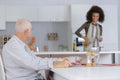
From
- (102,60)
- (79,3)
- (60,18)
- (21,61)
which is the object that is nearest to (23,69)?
(21,61)

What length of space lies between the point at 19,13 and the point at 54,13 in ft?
2.61

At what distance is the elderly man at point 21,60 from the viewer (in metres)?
2.67

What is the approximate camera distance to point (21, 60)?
8.75 feet

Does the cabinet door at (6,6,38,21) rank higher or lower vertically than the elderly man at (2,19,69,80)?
higher

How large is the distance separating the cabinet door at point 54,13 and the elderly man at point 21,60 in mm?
4253

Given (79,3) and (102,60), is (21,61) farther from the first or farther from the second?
(79,3)

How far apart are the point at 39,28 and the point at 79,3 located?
1.14 meters

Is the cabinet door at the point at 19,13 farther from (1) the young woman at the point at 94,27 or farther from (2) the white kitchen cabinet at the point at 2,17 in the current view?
(1) the young woman at the point at 94,27

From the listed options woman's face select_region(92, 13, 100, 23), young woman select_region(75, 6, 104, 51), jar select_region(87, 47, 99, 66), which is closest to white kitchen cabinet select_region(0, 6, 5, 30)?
young woman select_region(75, 6, 104, 51)

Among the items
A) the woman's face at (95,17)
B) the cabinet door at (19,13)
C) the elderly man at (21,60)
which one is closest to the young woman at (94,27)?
the woman's face at (95,17)

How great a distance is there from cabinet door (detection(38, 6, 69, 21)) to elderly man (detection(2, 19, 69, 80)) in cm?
425

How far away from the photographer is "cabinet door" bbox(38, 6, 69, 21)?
23.3ft

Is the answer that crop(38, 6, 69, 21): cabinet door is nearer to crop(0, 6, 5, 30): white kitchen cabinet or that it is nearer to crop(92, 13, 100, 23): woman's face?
crop(0, 6, 5, 30): white kitchen cabinet

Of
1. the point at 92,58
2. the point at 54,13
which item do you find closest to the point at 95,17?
the point at 54,13
